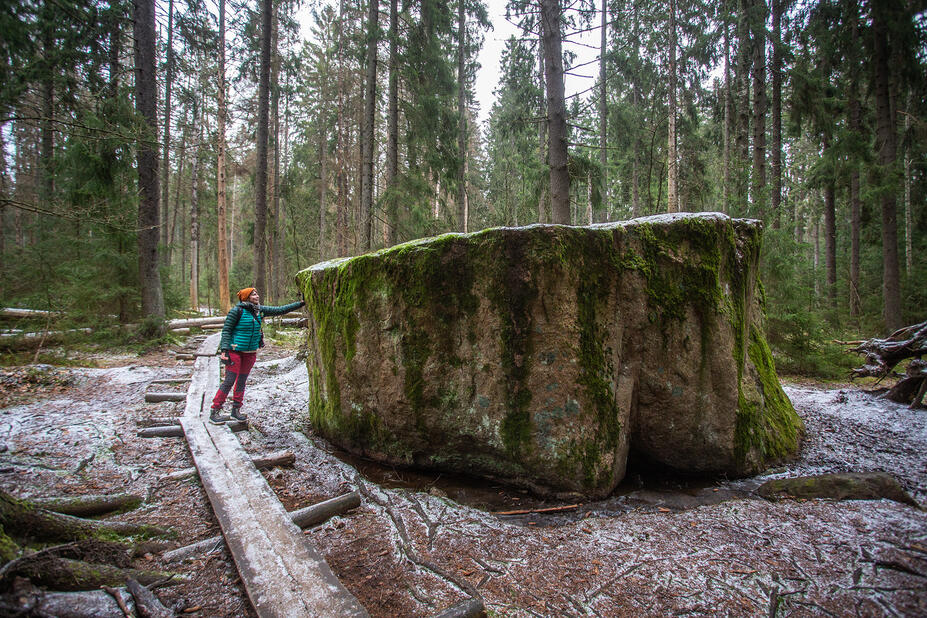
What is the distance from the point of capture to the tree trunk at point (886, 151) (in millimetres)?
9117

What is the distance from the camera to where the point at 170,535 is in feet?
8.32

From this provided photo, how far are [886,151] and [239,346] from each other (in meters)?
15.1

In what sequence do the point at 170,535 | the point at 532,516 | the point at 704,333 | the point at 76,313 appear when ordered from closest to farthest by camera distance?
1. the point at 170,535
2. the point at 532,516
3. the point at 704,333
4. the point at 76,313

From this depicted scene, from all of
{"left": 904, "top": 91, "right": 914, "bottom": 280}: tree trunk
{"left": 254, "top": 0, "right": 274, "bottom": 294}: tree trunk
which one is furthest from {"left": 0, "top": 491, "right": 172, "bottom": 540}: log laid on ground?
{"left": 904, "top": 91, "right": 914, "bottom": 280}: tree trunk

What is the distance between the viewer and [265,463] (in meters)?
3.73

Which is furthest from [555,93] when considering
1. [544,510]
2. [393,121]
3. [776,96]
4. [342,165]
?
[342,165]

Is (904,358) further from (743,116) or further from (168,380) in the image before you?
(168,380)

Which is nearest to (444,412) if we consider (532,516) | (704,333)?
(532,516)

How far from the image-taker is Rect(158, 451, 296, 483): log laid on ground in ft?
11.1

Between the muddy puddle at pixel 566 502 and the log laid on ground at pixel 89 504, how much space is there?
6.02 ft

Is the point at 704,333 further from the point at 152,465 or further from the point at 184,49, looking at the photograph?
the point at 184,49

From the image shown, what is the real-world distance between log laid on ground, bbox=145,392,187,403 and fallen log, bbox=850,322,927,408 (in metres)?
10.4

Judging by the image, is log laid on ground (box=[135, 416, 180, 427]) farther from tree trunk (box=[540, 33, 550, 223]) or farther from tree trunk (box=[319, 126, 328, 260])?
tree trunk (box=[319, 126, 328, 260])

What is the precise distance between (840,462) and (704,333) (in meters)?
1.89
